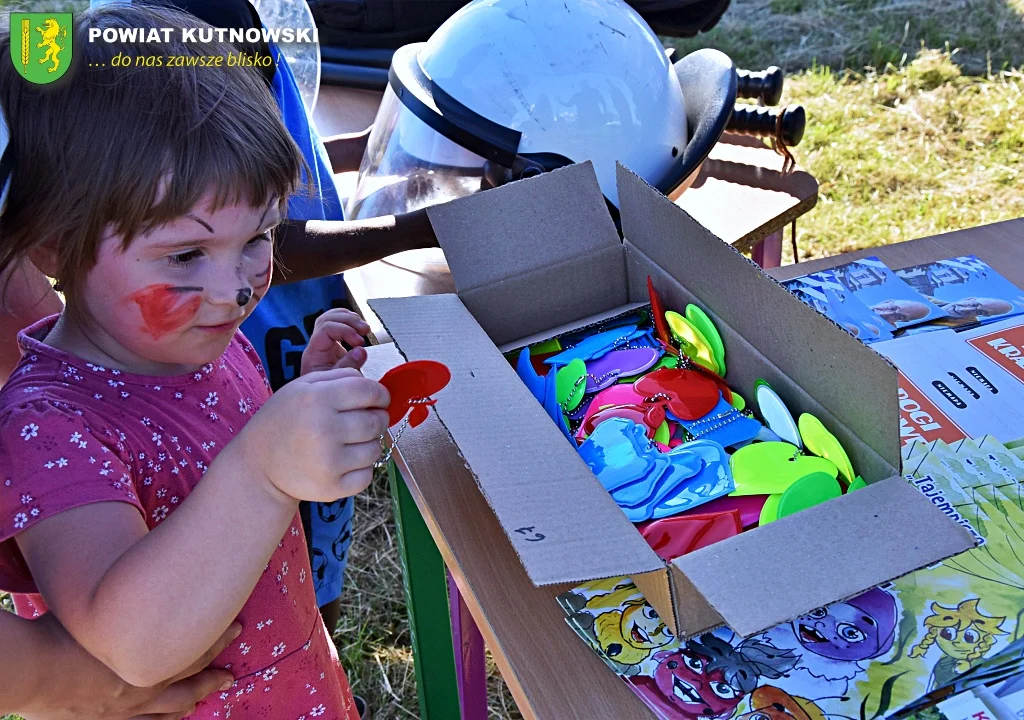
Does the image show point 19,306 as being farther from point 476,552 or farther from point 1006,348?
point 1006,348

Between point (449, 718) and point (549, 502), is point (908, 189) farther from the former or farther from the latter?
point (549, 502)

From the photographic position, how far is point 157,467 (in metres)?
0.66

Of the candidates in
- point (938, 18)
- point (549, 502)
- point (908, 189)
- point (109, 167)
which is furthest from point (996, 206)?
point (109, 167)

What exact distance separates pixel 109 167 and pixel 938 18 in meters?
3.33

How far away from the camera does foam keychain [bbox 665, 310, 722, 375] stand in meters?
0.82

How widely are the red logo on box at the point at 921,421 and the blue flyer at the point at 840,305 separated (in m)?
0.08

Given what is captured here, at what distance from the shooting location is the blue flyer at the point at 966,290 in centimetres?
91

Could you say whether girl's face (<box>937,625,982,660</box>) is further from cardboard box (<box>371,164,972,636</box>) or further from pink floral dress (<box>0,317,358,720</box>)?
pink floral dress (<box>0,317,358,720</box>)

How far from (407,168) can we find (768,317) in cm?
56

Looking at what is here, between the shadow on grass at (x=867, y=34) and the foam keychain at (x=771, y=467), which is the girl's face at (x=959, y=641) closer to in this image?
the foam keychain at (x=771, y=467)

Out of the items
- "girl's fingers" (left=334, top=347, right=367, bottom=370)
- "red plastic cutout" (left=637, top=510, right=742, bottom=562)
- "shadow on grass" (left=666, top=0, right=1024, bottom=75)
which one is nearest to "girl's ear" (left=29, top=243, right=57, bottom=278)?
"girl's fingers" (left=334, top=347, right=367, bottom=370)

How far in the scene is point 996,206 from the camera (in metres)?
2.34

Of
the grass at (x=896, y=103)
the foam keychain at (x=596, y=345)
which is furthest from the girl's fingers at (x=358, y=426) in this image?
the grass at (x=896, y=103)

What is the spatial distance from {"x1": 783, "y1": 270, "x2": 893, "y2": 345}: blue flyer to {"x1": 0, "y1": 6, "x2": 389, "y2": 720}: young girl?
0.52 m
